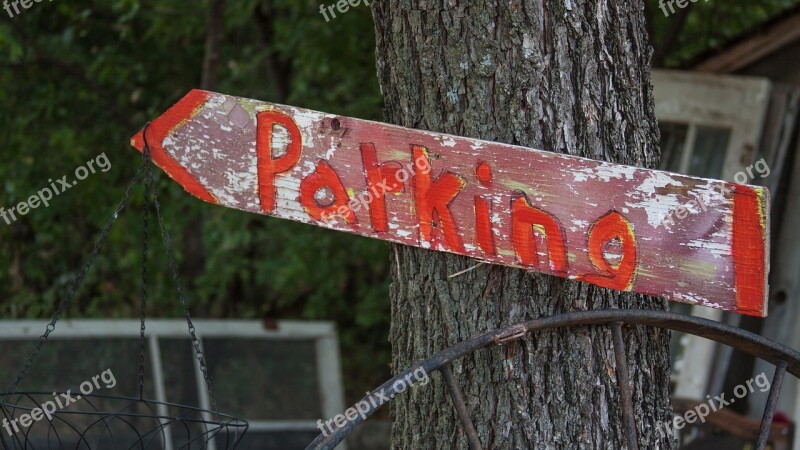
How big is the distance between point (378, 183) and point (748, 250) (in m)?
0.71

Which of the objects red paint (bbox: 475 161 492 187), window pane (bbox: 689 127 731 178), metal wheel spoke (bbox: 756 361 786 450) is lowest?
metal wheel spoke (bbox: 756 361 786 450)

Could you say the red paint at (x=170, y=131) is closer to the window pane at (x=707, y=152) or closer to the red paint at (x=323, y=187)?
the red paint at (x=323, y=187)

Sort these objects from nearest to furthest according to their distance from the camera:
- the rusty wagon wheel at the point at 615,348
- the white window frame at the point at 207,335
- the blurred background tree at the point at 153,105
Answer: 1. the rusty wagon wheel at the point at 615,348
2. the white window frame at the point at 207,335
3. the blurred background tree at the point at 153,105

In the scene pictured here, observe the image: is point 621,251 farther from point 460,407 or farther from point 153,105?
point 153,105

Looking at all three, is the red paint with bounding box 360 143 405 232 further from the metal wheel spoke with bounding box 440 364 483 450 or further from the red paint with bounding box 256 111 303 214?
the metal wheel spoke with bounding box 440 364 483 450

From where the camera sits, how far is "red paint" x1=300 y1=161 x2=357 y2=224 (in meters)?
1.73

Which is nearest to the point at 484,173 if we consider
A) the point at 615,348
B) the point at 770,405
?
the point at 615,348

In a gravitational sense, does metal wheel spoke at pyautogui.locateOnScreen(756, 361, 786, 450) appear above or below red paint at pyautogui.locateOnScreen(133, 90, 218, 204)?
below

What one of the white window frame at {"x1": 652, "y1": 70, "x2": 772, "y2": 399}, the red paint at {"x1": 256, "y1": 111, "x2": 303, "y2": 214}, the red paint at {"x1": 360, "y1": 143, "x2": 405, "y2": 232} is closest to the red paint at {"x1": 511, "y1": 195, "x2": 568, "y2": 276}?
the red paint at {"x1": 360, "y1": 143, "x2": 405, "y2": 232}

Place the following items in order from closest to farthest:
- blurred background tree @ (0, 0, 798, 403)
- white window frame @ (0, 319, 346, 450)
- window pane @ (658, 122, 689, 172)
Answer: white window frame @ (0, 319, 346, 450) < window pane @ (658, 122, 689, 172) < blurred background tree @ (0, 0, 798, 403)

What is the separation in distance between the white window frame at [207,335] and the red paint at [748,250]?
116 inches

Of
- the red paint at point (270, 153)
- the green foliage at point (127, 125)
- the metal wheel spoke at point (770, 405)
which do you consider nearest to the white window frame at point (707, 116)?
the green foliage at point (127, 125)

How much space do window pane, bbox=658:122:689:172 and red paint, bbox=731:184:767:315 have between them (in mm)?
2597

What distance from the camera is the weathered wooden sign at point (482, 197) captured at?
1633 mm
